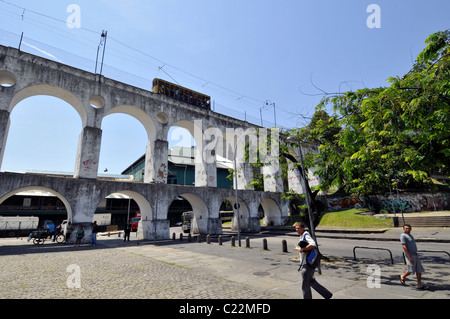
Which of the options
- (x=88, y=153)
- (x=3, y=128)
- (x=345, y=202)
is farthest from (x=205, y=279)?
(x=345, y=202)

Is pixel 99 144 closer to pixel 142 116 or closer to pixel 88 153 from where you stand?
pixel 88 153

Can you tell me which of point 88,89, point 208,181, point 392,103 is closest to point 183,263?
point 392,103

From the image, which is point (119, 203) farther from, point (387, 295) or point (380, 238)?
point (387, 295)

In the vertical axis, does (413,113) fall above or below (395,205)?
above

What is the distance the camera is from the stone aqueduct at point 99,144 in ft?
56.8

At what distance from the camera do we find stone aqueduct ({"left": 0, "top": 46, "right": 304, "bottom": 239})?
1731cm

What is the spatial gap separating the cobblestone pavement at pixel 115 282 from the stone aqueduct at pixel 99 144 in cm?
758

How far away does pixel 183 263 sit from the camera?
10734 millimetres

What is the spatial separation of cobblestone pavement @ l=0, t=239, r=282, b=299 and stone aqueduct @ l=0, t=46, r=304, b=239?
7.58 meters

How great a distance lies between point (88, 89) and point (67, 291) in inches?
734

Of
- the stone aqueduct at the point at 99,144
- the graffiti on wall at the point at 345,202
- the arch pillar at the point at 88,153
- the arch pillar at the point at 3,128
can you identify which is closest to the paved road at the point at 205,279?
the stone aqueduct at the point at 99,144

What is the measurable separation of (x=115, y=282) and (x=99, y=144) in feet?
51.0

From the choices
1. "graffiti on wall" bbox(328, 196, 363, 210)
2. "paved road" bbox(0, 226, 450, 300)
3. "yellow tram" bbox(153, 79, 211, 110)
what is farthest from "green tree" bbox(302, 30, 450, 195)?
"graffiti on wall" bbox(328, 196, 363, 210)

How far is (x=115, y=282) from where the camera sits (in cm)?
740
